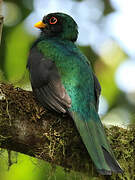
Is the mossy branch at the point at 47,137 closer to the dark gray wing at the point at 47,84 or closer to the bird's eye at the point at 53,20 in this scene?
the dark gray wing at the point at 47,84

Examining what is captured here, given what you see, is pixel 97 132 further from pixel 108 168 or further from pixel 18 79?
pixel 18 79

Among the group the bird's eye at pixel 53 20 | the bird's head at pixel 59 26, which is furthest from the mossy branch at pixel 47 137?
the bird's eye at pixel 53 20

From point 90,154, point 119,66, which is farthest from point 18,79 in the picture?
point 119,66

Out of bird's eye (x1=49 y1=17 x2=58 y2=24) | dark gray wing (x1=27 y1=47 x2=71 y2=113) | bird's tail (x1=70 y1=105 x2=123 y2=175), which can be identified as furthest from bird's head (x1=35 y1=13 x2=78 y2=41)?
bird's tail (x1=70 y1=105 x2=123 y2=175)

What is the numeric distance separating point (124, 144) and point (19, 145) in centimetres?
94

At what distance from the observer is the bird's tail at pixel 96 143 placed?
2969 millimetres

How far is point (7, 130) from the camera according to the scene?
10.2 ft

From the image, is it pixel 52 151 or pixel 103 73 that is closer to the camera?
pixel 52 151

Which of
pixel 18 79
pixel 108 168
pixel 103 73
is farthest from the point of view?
pixel 103 73

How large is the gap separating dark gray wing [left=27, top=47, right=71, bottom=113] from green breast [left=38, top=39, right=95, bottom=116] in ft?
0.21

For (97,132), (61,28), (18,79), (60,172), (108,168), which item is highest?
(61,28)

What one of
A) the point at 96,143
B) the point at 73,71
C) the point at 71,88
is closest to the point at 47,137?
the point at 96,143

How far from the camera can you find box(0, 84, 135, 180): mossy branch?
3137 millimetres

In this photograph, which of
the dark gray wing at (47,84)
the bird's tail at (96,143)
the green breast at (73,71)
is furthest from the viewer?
the green breast at (73,71)
